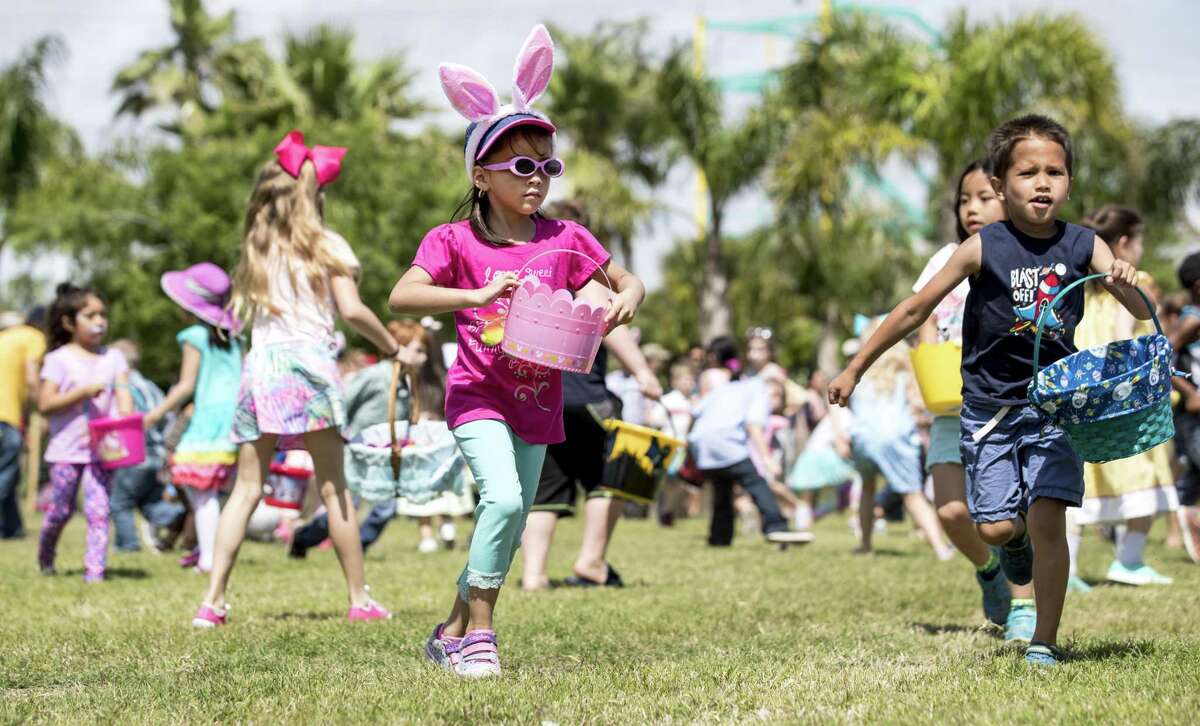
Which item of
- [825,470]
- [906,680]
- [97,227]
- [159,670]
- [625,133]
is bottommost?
[159,670]

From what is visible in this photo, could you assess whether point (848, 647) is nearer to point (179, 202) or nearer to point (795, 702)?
point (795, 702)

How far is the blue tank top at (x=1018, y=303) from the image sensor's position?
4.72 metres

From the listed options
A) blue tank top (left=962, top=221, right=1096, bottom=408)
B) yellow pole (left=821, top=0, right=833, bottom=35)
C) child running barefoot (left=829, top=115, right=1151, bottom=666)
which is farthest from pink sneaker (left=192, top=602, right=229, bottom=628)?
yellow pole (left=821, top=0, right=833, bottom=35)

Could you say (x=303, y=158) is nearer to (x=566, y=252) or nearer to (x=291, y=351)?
(x=291, y=351)

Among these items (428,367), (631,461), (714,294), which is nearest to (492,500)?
(631,461)

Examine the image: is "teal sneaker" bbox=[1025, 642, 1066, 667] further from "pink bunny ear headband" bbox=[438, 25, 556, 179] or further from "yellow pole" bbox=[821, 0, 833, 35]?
"yellow pole" bbox=[821, 0, 833, 35]

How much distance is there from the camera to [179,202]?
95.7 ft

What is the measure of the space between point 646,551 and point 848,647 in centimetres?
645

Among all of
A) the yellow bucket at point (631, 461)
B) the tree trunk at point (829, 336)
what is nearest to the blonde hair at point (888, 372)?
the yellow bucket at point (631, 461)

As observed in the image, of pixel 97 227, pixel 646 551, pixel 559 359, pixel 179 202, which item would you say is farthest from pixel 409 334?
pixel 97 227

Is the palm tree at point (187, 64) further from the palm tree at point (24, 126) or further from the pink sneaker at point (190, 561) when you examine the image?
the pink sneaker at point (190, 561)

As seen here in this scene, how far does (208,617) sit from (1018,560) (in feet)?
11.1

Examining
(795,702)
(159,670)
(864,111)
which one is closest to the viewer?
(795,702)

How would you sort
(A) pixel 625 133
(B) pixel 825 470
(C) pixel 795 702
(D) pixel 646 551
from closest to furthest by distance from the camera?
(C) pixel 795 702 < (D) pixel 646 551 < (B) pixel 825 470 < (A) pixel 625 133
